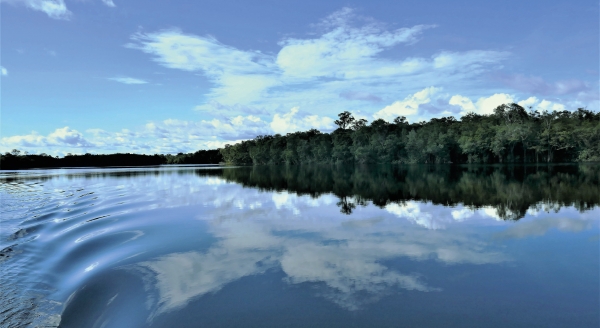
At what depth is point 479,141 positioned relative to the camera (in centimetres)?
8550

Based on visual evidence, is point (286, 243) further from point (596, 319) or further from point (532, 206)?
point (532, 206)

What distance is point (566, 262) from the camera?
316 inches

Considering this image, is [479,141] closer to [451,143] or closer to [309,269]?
[451,143]

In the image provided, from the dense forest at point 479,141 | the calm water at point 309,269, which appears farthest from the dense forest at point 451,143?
the calm water at point 309,269

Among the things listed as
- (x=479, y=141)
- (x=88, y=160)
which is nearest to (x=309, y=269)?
(x=479, y=141)

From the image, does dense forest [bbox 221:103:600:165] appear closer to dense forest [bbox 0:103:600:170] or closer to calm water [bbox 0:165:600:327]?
dense forest [bbox 0:103:600:170]

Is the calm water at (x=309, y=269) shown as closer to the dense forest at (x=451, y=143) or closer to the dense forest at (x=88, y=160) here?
the dense forest at (x=451, y=143)

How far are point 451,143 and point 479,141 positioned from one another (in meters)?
8.34

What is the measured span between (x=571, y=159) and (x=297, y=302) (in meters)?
102

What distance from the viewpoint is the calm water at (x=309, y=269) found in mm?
5695

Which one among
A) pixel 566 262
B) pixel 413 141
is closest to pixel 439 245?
pixel 566 262

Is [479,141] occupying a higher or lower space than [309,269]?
higher

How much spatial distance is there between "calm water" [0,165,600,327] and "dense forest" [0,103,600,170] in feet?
260

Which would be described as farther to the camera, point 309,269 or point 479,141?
point 479,141
